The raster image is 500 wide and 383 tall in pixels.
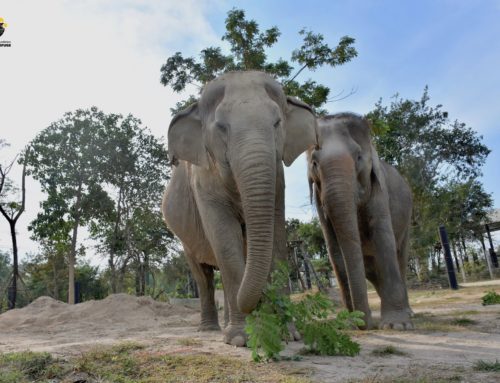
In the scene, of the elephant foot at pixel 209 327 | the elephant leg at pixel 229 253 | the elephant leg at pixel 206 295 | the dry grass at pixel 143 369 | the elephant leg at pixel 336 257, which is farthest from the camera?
the elephant leg at pixel 206 295

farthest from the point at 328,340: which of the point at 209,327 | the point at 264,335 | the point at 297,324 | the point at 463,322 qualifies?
the point at 209,327

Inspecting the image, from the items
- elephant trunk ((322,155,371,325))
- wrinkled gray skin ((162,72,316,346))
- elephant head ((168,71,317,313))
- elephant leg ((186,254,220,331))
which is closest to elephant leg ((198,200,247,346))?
wrinkled gray skin ((162,72,316,346))

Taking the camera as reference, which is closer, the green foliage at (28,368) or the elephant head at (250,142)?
the green foliage at (28,368)

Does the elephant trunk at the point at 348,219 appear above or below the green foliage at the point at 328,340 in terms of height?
above

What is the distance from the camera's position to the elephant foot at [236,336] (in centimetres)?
502

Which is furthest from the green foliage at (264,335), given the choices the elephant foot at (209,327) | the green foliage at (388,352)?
the elephant foot at (209,327)

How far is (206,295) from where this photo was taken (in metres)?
8.20

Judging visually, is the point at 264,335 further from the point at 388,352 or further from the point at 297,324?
the point at 388,352

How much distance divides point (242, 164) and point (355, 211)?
2.53 metres

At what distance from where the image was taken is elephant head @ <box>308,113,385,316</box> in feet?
20.4

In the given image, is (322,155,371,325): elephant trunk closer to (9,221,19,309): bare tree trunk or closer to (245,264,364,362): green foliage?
(245,264,364,362): green foliage

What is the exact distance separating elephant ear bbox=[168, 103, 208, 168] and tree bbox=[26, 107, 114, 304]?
881 inches

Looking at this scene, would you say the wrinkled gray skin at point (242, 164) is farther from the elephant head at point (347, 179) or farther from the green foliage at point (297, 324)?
the elephant head at point (347, 179)

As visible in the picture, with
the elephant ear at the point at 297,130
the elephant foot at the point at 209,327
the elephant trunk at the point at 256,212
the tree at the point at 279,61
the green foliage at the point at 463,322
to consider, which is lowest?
the green foliage at the point at 463,322
